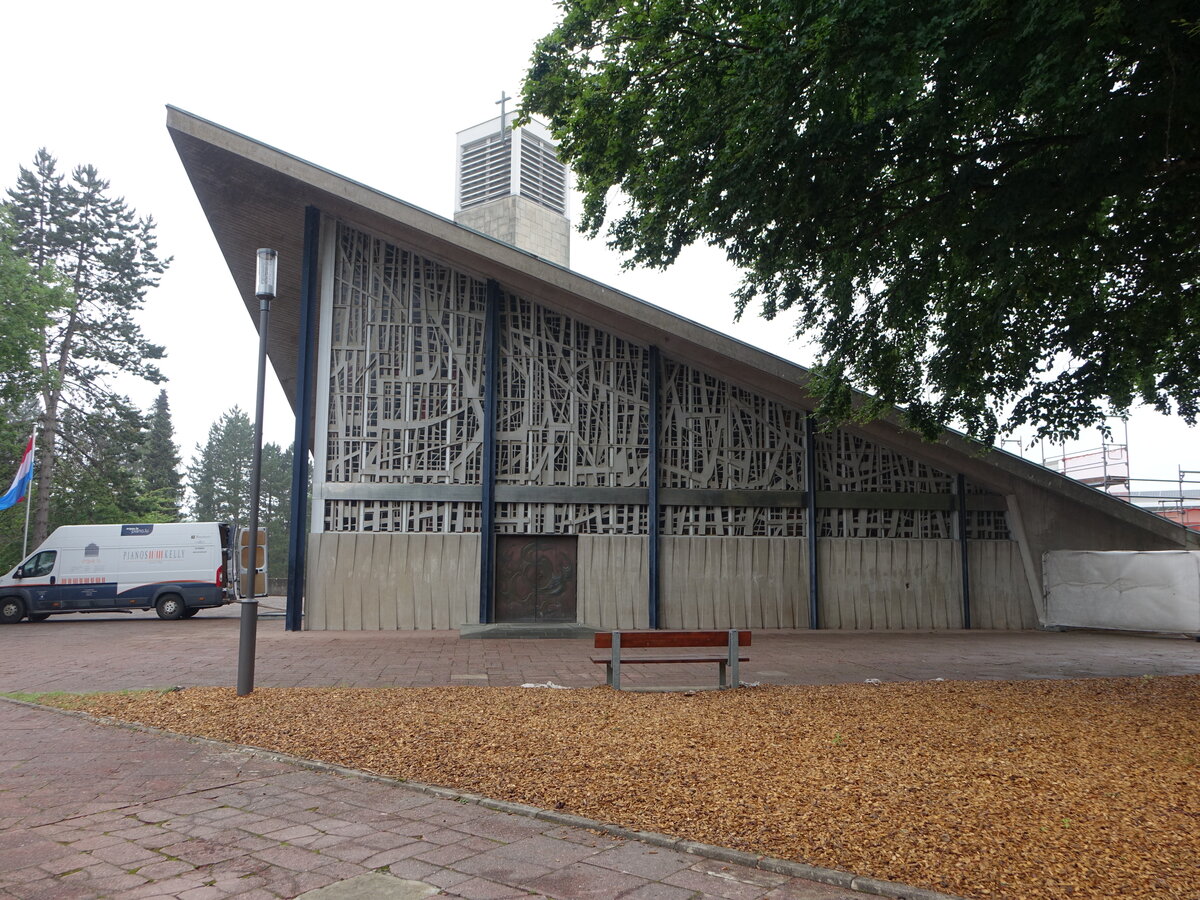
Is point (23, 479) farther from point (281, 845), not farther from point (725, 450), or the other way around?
point (281, 845)

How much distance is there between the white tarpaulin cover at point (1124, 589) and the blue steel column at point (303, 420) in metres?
16.0

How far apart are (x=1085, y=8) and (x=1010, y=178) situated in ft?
6.79

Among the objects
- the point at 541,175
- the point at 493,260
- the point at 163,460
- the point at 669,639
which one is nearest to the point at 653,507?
the point at 493,260

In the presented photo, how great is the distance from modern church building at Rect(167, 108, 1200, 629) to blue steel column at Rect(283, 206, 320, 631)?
0.06 m

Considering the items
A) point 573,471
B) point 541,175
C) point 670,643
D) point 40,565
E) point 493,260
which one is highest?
point 541,175

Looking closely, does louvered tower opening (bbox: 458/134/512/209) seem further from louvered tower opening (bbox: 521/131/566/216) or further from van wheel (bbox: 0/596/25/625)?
van wheel (bbox: 0/596/25/625)

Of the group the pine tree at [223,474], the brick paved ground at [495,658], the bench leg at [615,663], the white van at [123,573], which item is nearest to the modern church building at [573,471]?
the brick paved ground at [495,658]

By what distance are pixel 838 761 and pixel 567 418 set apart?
40.8 feet

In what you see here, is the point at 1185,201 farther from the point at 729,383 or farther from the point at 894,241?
the point at 729,383

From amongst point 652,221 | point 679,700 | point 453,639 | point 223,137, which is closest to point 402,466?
point 453,639

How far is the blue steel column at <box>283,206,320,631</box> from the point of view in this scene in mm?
16406

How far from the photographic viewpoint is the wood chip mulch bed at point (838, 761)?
13.0 feet

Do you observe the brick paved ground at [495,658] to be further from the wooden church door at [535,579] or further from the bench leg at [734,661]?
the wooden church door at [535,579]

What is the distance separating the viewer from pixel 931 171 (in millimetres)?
8844
